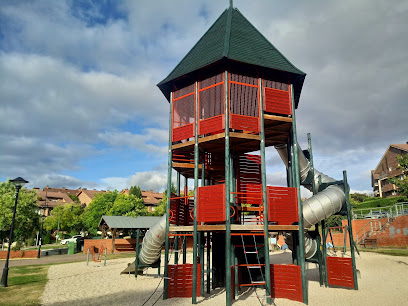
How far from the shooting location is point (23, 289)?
1636 centimetres

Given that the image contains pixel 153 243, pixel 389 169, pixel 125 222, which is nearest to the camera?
pixel 153 243

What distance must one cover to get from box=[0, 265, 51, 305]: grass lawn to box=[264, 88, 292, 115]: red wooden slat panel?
13777 millimetres

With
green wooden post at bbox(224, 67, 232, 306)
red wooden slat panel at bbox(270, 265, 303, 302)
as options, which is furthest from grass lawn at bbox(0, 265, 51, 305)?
red wooden slat panel at bbox(270, 265, 303, 302)

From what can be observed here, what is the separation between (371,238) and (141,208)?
41.5 m

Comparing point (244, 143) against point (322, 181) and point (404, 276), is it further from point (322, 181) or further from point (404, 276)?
point (404, 276)

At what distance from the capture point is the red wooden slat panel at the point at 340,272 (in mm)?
14719

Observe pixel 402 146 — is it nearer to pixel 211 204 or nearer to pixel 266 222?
pixel 266 222

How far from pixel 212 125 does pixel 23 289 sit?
44.7 ft

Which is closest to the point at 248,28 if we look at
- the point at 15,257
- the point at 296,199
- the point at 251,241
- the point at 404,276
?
the point at 296,199

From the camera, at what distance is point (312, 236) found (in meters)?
16.4

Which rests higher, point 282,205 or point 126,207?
point 126,207

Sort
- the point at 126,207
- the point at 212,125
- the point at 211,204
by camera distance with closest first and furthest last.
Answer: the point at 211,204 < the point at 212,125 < the point at 126,207

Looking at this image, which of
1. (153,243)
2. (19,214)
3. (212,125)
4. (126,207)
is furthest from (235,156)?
(126,207)

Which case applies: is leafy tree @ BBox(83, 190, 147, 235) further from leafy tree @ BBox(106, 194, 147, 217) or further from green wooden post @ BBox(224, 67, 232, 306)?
green wooden post @ BBox(224, 67, 232, 306)
